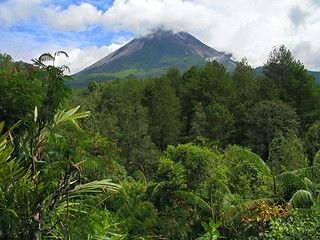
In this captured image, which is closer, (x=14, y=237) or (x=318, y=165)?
(x=14, y=237)

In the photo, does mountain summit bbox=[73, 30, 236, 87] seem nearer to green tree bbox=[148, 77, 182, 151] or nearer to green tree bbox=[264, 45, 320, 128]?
green tree bbox=[148, 77, 182, 151]

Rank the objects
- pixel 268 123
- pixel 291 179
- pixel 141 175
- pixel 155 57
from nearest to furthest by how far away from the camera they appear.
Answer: pixel 291 179 < pixel 141 175 < pixel 268 123 < pixel 155 57

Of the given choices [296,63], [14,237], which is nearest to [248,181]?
[14,237]

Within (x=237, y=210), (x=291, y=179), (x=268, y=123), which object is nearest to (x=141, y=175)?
(x=237, y=210)

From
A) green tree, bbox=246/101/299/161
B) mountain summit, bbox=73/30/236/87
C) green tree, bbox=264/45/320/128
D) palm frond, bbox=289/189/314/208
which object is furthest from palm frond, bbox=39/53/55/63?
mountain summit, bbox=73/30/236/87

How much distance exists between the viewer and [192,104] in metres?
26.9

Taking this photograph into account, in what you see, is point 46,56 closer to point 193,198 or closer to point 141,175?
point 193,198

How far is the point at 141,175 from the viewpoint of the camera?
36.8 ft

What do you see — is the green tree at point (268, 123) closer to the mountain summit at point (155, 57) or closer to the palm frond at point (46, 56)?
the palm frond at point (46, 56)

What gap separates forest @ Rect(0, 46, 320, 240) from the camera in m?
3.00

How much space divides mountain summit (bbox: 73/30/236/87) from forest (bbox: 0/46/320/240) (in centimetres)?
9637

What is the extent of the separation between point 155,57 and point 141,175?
134 meters

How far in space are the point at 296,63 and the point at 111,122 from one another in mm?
14117

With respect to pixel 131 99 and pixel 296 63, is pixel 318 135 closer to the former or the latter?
pixel 296 63
